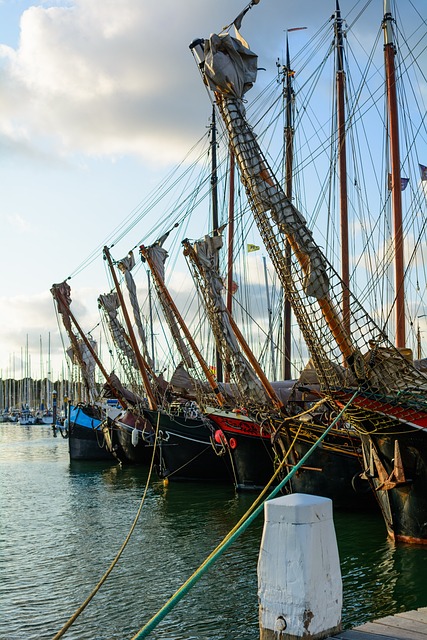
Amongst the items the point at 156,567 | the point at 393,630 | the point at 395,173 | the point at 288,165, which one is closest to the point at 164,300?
the point at 288,165

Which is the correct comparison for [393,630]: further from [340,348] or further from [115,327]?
[115,327]

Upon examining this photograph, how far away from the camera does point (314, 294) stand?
52.5 ft

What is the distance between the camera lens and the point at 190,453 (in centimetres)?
2944

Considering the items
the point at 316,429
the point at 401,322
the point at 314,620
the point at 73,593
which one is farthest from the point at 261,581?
the point at 401,322

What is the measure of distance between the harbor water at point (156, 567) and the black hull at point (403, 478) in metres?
0.48

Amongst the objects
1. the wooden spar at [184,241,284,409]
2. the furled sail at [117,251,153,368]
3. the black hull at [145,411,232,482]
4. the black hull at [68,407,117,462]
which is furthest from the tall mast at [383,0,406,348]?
the black hull at [68,407,117,462]

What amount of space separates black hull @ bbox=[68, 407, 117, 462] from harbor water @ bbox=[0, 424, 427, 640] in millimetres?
18210

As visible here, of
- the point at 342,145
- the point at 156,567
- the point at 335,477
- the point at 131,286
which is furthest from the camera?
the point at 131,286

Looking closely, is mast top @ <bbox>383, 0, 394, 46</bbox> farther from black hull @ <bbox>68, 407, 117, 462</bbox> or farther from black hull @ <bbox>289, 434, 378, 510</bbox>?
black hull @ <bbox>68, 407, 117, 462</bbox>

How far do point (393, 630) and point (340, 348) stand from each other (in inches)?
416

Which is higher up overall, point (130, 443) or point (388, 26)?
point (388, 26)

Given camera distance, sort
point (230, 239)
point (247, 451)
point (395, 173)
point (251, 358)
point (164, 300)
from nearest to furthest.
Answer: point (395, 173) < point (251, 358) < point (247, 451) < point (164, 300) < point (230, 239)

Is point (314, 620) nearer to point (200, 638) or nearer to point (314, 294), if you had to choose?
point (200, 638)

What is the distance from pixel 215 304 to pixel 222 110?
29.2 feet
